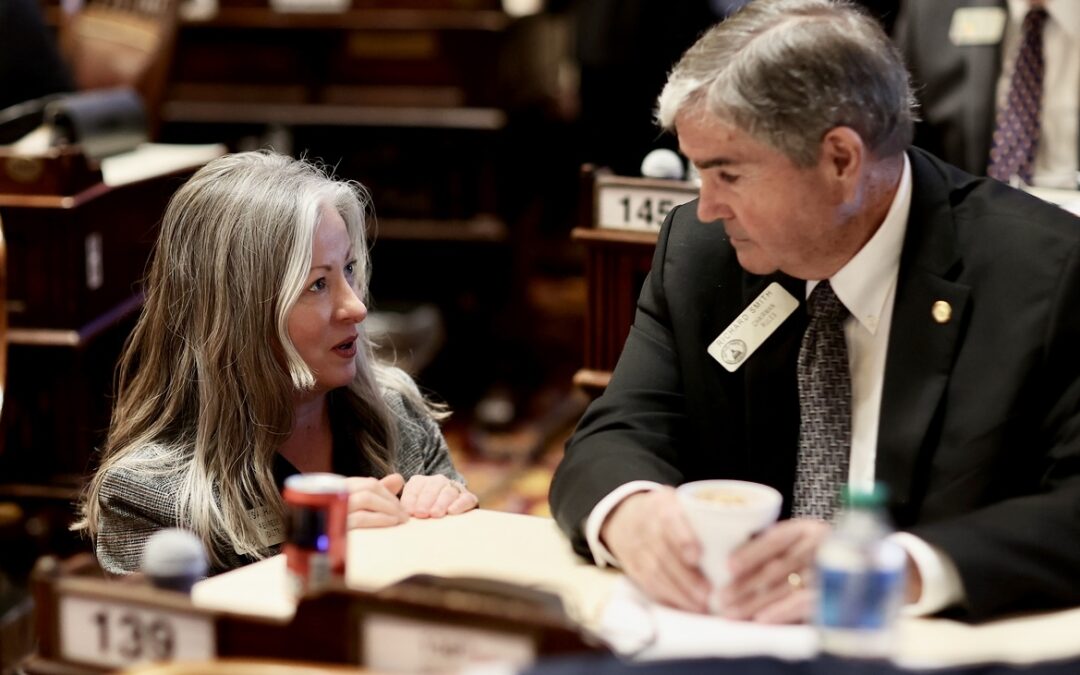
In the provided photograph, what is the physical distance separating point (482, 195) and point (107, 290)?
81.0 inches

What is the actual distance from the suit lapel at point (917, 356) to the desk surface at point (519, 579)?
1.00 ft

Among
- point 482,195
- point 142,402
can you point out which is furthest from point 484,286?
point 142,402

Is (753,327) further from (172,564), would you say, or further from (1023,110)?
(1023,110)

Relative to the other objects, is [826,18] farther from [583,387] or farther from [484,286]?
[484,286]

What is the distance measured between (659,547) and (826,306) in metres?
0.55

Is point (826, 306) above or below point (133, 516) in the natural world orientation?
above

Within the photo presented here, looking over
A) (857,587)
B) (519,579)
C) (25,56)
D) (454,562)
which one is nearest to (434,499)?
(454,562)

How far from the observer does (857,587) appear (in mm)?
1333

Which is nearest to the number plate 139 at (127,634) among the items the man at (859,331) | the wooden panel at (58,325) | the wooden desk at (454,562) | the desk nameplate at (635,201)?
the wooden desk at (454,562)

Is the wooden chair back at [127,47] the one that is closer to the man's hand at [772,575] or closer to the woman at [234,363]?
the woman at [234,363]

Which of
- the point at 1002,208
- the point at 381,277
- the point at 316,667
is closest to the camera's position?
the point at 316,667

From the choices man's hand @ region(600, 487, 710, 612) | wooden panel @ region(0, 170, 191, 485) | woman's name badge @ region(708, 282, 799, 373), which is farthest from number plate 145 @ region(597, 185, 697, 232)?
man's hand @ region(600, 487, 710, 612)

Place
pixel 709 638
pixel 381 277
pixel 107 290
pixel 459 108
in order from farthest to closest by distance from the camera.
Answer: pixel 381 277
pixel 459 108
pixel 107 290
pixel 709 638

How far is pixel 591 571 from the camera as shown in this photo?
185 centimetres
